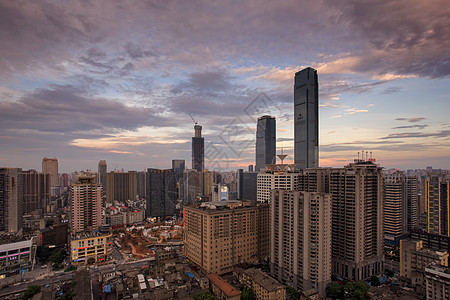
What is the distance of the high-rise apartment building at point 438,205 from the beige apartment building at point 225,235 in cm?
1765

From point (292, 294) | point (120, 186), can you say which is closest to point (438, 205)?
point (292, 294)

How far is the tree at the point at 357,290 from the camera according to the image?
16364 millimetres

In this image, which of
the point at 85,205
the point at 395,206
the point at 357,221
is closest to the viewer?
the point at 357,221

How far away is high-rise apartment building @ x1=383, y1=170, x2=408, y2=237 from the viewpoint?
2950 cm

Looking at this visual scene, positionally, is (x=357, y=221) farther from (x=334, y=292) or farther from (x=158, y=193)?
(x=158, y=193)

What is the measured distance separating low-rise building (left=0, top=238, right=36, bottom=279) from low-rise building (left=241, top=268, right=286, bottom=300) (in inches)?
810

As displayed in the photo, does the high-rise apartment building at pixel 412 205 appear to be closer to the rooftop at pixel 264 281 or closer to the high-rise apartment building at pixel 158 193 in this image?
the rooftop at pixel 264 281

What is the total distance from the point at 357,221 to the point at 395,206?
561 inches

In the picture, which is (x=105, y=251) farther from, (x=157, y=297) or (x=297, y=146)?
(x=297, y=146)

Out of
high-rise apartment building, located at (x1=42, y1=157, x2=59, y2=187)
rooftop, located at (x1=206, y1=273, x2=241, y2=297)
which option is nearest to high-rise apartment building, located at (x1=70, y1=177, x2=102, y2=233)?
rooftop, located at (x1=206, y1=273, x2=241, y2=297)

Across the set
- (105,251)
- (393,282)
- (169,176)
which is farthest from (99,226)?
(393,282)

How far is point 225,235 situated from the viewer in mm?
21391

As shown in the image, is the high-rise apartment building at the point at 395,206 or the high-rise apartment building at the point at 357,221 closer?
the high-rise apartment building at the point at 357,221

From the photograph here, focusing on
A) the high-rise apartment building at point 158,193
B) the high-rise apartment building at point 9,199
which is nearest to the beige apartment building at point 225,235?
the high-rise apartment building at point 9,199
